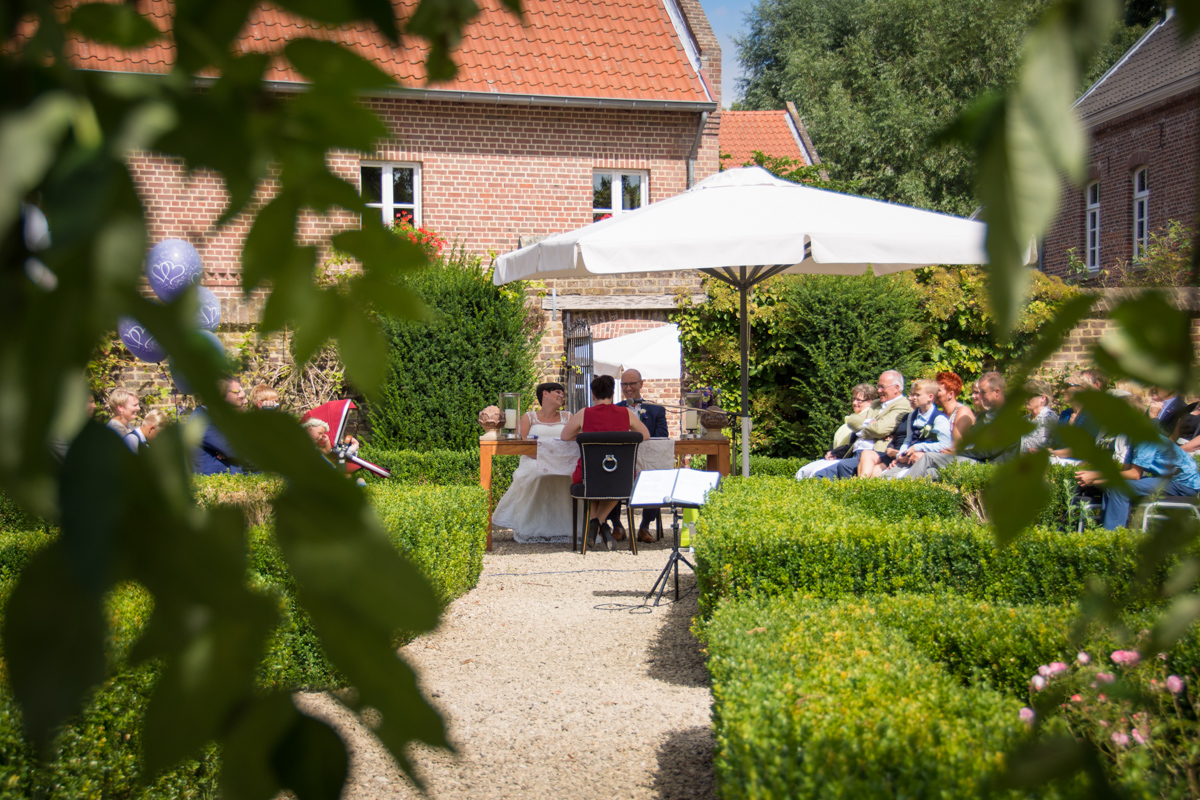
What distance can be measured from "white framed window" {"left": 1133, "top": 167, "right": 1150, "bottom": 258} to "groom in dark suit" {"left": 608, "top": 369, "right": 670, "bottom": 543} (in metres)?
15.0

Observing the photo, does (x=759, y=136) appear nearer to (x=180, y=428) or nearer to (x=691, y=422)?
(x=691, y=422)

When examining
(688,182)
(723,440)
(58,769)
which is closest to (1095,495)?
(723,440)

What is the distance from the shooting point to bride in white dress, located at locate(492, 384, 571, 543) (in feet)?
30.4

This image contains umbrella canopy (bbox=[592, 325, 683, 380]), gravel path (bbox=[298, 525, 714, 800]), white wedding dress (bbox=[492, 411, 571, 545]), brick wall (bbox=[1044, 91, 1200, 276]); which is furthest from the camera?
brick wall (bbox=[1044, 91, 1200, 276])

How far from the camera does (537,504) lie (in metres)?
9.34

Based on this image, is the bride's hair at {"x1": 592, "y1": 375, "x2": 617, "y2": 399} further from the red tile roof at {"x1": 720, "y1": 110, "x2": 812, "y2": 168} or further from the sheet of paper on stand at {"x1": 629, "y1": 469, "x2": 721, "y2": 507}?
the red tile roof at {"x1": 720, "y1": 110, "x2": 812, "y2": 168}

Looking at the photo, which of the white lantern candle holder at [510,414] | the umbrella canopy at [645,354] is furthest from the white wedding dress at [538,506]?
the umbrella canopy at [645,354]

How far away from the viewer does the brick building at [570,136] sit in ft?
43.7

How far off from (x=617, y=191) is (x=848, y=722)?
499 inches

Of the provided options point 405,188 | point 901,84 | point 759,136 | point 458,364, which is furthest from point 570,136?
point 901,84

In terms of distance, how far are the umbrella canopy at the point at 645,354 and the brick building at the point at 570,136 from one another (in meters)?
0.49

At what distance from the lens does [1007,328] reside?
340mm

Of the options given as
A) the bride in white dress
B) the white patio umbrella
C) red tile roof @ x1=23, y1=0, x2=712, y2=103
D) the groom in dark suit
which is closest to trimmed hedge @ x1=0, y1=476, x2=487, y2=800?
the bride in white dress

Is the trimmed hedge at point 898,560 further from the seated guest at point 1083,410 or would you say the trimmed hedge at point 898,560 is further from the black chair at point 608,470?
the seated guest at point 1083,410
